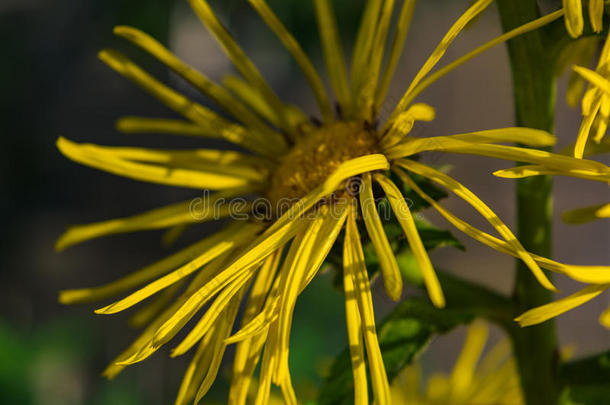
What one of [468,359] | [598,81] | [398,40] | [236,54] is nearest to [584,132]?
[598,81]

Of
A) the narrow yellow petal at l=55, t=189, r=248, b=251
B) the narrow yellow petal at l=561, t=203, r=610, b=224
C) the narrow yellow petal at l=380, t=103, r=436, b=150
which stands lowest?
A: the narrow yellow petal at l=561, t=203, r=610, b=224

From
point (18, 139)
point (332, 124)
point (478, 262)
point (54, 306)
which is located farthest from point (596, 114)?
point (18, 139)

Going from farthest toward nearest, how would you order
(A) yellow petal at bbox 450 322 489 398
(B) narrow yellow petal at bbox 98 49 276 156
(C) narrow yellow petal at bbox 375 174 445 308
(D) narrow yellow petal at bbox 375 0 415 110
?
(A) yellow petal at bbox 450 322 489 398, (B) narrow yellow petal at bbox 98 49 276 156, (D) narrow yellow petal at bbox 375 0 415 110, (C) narrow yellow petal at bbox 375 174 445 308

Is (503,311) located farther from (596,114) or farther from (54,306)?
(54,306)

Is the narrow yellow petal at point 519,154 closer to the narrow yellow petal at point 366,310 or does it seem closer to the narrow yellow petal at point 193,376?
the narrow yellow petal at point 366,310

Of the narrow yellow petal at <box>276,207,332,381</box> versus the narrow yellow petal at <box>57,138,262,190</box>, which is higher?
the narrow yellow petal at <box>57,138,262,190</box>

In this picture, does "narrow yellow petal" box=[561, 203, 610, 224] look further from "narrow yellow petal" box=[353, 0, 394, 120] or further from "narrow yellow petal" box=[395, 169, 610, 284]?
"narrow yellow petal" box=[353, 0, 394, 120]

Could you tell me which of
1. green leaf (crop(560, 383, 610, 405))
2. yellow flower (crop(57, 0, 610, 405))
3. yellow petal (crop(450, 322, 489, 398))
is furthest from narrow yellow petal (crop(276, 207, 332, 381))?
yellow petal (crop(450, 322, 489, 398))

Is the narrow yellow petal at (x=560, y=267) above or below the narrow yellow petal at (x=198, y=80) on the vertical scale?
below

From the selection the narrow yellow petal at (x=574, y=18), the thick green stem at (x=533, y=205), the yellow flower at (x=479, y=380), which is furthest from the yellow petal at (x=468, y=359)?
the narrow yellow petal at (x=574, y=18)
